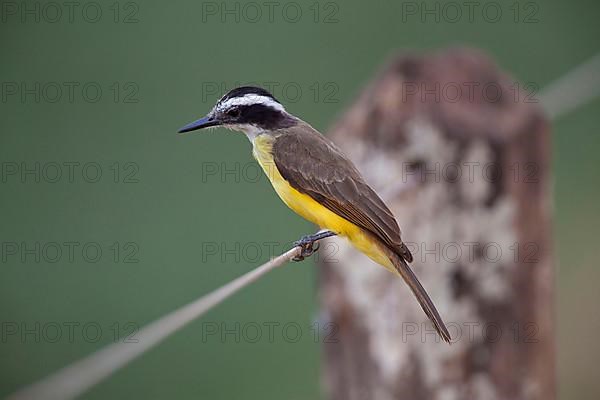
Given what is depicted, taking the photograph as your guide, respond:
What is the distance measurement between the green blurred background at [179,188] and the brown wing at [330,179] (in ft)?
7.79

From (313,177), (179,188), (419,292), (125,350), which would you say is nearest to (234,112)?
(313,177)

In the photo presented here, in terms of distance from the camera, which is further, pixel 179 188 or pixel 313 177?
pixel 179 188

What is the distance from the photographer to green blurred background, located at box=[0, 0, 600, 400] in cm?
664

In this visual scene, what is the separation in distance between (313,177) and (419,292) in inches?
23.4

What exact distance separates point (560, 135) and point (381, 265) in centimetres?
458

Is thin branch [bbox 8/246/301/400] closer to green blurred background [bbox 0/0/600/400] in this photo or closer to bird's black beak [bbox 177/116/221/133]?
bird's black beak [bbox 177/116/221/133]

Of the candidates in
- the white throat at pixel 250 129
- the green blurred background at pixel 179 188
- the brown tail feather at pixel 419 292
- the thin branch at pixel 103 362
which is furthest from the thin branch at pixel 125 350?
the green blurred background at pixel 179 188

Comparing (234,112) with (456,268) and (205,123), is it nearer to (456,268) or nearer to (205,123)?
(205,123)

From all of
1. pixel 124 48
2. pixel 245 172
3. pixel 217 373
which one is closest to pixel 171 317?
pixel 217 373

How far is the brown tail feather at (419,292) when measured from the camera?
378 centimetres

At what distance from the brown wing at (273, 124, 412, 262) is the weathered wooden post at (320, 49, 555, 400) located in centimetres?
15

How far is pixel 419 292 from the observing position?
389cm

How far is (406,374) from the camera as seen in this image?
4.06m

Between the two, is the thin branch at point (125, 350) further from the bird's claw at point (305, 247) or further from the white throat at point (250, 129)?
the white throat at point (250, 129)
